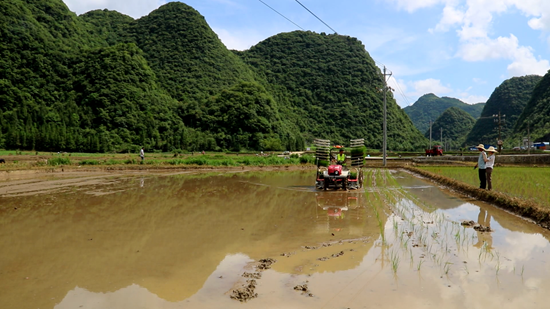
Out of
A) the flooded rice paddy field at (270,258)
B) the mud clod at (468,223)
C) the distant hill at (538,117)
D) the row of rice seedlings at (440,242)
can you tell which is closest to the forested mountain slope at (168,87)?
the distant hill at (538,117)

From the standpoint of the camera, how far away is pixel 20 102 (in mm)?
57344

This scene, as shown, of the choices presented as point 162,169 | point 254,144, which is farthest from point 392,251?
point 254,144

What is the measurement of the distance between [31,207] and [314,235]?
323 inches

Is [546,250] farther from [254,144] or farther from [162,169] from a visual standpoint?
[254,144]

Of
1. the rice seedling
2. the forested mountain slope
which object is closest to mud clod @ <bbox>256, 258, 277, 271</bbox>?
the rice seedling

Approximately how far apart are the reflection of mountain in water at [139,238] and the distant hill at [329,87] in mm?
74962

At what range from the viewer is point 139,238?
6480mm

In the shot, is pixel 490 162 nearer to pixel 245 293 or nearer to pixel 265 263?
pixel 265 263

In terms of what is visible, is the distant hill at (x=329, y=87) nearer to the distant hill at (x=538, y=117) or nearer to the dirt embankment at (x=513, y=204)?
the distant hill at (x=538, y=117)

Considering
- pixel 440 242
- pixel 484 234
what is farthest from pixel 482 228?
pixel 440 242

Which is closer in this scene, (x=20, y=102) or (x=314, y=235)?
(x=314, y=235)

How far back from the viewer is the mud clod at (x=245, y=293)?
385 cm

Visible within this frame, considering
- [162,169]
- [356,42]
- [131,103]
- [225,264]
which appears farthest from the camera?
[356,42]

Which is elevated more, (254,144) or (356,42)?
(356,42)
